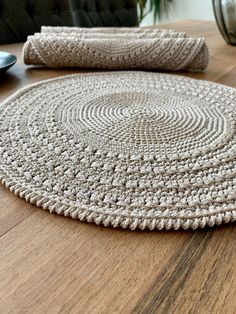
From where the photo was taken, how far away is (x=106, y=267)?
30 centimetres

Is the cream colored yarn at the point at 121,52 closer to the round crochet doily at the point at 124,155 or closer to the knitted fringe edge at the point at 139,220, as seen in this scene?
the round crochet doily at the point at 124,155

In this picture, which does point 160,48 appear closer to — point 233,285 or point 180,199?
point 180,199

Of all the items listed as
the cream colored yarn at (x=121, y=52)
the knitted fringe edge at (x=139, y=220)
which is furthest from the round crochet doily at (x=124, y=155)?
the cream colored yarn at (x=121, y=52)

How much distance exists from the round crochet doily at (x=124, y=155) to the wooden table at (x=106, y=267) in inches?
0.6

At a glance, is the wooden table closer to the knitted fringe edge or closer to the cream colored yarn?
the knitted fringe edge

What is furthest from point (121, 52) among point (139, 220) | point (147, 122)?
point (139, 220)

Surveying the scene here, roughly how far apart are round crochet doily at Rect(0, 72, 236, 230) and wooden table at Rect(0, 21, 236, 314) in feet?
0.05

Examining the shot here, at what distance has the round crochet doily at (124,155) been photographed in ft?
1.17

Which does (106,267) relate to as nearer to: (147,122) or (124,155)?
(124,155)

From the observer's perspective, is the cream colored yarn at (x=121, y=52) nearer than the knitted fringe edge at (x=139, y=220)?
No

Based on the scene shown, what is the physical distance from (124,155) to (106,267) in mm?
168

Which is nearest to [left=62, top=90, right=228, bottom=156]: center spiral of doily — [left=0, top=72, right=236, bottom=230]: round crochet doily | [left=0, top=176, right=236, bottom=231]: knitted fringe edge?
[left=0, top=72, right=236, bottom=230]: round crochet doily

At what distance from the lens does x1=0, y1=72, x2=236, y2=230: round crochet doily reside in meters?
0.36

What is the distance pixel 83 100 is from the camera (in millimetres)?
604
